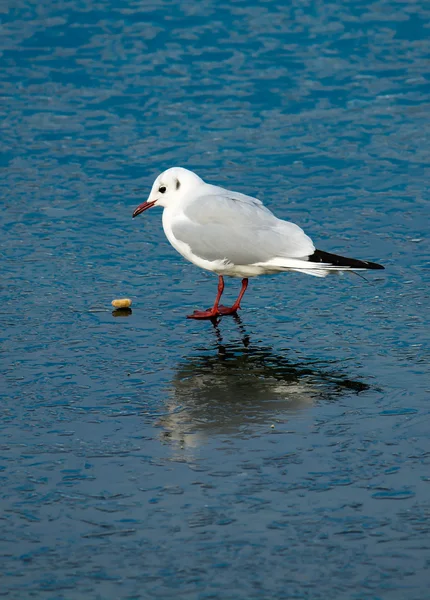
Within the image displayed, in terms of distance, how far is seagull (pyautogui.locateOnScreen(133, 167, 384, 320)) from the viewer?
772 cm

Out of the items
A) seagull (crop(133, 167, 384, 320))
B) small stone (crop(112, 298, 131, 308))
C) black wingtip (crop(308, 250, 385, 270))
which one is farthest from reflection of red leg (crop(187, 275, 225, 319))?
black wingtip (crop(308, 250, 385, 270))

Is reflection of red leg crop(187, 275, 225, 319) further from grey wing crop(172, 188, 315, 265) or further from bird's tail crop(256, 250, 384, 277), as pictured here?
bird's tail crop(256, 250, 384, 277)

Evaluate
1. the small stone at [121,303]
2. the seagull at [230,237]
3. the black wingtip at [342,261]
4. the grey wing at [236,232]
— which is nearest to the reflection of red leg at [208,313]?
the seagull at [230,237]

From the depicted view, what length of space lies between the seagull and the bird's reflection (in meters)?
0.69

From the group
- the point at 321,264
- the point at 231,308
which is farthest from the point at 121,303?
the point at 321,264

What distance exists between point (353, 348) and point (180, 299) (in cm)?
154

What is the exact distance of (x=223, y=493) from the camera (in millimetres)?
5250

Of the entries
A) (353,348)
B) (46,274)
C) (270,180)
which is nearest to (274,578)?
(353,348)

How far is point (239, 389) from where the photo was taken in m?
6.55

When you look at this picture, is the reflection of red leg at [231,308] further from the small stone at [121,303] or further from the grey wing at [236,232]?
the small stone at [121,303]

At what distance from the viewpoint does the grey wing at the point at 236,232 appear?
7766 millimetres

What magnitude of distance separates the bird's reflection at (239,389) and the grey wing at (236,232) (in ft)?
2.42

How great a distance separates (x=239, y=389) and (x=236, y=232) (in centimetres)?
165

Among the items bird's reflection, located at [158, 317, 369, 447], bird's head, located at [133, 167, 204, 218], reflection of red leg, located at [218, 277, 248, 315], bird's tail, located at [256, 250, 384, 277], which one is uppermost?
bird's head, located at [133, 167, 204, 218]
